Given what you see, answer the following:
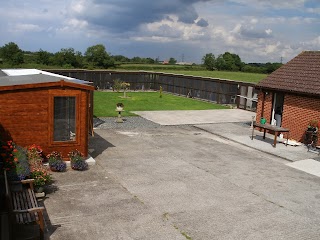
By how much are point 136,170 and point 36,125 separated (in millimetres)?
3768

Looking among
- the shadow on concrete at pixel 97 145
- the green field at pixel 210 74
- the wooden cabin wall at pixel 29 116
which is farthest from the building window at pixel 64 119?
A: the green field at pixel 210 74

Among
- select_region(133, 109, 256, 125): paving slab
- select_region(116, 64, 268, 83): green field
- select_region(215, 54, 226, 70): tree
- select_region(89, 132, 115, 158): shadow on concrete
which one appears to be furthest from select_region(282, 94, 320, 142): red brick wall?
select_region(215, 54, 226, 70): tree

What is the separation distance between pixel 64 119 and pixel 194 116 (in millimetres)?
13687

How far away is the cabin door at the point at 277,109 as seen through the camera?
19.8 metres

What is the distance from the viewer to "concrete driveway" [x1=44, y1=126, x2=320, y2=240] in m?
8.28

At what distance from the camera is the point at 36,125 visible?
39.0 ft

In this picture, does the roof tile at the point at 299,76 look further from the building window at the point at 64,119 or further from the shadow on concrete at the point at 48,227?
the shadow on concrete at the point at 48,227

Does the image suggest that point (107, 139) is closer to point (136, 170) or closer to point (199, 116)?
point (136, 170)

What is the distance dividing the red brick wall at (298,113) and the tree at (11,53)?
2105 inches

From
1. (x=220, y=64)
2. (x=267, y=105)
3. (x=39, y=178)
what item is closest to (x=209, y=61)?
(x=220, y=64)

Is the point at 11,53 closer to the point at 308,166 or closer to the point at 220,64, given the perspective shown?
the point at 220,64

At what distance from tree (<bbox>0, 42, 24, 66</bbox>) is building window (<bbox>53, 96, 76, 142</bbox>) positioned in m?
54.1

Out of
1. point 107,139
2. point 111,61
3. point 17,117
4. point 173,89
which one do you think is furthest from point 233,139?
point 111,61

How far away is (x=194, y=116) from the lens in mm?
24672
